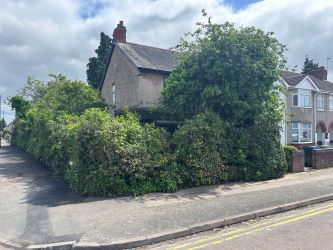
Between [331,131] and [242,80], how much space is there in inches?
945

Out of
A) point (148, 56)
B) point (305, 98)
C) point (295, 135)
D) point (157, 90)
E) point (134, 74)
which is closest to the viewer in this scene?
point (157, 90)

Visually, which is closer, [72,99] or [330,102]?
[72,99]

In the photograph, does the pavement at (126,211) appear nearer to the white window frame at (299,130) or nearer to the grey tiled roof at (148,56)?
the grey tiled roof at (148,56)

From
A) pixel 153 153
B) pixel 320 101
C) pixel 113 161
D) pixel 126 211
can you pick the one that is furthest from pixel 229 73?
pixel 320 101

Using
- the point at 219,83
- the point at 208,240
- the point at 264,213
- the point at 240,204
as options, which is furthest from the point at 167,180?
the point at 219,83

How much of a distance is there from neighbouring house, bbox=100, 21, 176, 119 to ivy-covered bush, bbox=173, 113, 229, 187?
6518 mm

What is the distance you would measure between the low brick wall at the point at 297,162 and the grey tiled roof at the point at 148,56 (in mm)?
9795

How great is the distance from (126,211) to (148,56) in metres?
16.9

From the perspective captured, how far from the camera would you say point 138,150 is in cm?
1055

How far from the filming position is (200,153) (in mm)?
11641

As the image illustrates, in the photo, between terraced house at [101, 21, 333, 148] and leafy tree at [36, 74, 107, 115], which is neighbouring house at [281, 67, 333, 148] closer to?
terraced house at [101, 21, 333, 148]

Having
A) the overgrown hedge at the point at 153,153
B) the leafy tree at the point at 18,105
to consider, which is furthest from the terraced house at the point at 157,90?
the leafy tree at the point at 18,105

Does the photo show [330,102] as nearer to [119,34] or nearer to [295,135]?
[295,135]

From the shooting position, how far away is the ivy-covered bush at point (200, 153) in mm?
11445
